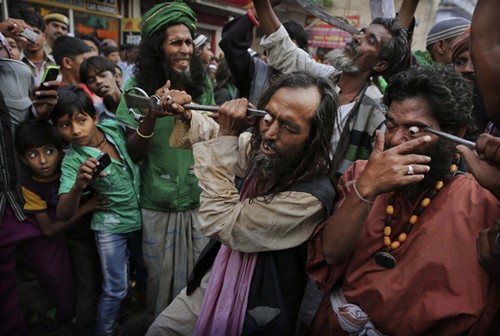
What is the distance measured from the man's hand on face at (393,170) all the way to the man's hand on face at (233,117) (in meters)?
0.64

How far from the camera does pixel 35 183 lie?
7.64 feet

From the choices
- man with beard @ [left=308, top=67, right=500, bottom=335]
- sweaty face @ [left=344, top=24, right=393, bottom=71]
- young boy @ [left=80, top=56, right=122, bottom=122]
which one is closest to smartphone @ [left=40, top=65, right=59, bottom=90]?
young boy @ [left=80, top=56, right=122, bottom=122]

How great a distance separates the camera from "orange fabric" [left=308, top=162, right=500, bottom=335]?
1.19m

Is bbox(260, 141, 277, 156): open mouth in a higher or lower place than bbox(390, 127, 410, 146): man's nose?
lower

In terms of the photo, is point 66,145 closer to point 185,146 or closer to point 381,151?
point 185,146

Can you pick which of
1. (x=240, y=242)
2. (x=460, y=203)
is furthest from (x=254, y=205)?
(x=460, y=203)

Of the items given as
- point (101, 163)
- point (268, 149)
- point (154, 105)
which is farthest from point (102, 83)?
point (268, 149)

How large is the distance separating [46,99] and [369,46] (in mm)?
2328

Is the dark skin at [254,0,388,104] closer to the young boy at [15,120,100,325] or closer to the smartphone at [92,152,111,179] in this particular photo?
the smartphone at [92,152,111,179]

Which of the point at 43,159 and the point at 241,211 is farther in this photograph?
the point at 43,159

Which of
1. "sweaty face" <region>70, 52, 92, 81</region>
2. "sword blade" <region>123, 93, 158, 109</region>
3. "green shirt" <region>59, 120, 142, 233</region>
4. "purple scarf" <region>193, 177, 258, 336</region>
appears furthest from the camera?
"sweaty face" <region>70, 52, 92, 81</region>

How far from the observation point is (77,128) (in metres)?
2.20

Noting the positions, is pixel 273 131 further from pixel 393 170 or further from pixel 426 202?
pixel 426 202

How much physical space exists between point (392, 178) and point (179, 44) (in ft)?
6.40
